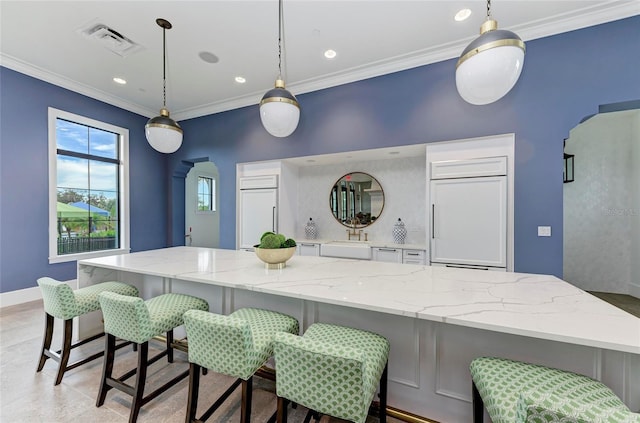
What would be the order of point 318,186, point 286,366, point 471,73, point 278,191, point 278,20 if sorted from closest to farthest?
point 286,366 < point 471,73 < point 278,20 < point 278,191 < point 318,186

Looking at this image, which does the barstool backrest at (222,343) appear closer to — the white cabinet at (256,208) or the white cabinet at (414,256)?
the white cabinet at (414,256)

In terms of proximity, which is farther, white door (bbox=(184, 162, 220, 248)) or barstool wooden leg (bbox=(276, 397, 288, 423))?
white door (bbox=(184, 162, 220, 248))

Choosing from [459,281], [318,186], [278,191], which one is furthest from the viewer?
[318,186]

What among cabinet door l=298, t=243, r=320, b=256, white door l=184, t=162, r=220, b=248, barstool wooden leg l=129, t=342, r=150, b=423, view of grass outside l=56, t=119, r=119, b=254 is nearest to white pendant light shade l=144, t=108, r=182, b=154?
barstool wooden leg l=129, t=342, r=150, b=423

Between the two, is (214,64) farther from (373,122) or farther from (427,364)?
(427,364)

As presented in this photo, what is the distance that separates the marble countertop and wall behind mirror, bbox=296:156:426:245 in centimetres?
207

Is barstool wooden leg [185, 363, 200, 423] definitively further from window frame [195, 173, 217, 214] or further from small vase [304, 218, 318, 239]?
window frame [195, 173, 217, 214]

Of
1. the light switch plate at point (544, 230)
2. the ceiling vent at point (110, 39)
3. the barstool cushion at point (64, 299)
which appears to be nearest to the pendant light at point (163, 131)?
the ceiling vent at point (110, 39)

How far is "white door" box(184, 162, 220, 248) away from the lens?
Answer: 614 centimetres

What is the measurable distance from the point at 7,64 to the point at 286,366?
17.0ft

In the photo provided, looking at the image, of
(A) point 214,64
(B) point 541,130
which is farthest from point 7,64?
(B) point 541,130

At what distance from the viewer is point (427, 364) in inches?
58.7

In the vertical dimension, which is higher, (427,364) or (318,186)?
(318,186)

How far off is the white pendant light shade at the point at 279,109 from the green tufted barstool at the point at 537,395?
1.99 metres
